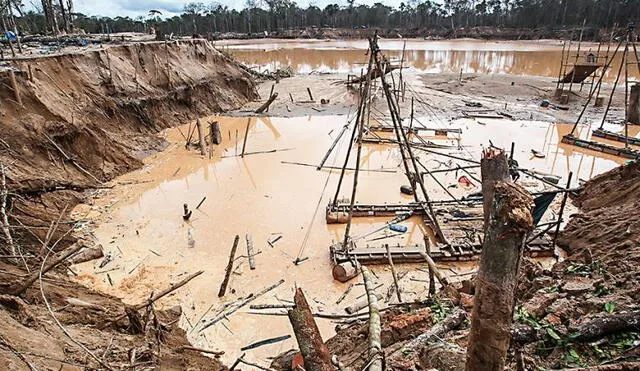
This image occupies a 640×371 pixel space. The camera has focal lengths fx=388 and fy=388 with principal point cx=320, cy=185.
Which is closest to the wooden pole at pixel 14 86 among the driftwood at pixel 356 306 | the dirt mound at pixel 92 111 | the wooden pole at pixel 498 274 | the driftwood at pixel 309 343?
the dirt mound at pixel 92 111

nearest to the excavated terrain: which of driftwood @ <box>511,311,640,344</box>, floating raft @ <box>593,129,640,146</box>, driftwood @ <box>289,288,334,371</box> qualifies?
driftwood @ <box>289,288,334,371</box>

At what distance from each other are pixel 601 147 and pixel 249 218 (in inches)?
551

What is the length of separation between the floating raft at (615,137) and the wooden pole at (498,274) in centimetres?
1669

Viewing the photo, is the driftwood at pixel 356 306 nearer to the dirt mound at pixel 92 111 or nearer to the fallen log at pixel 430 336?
the fallen log at pixel 430 336

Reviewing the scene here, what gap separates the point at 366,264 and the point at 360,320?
2.82 metres

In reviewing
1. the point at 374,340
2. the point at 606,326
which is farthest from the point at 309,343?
the point at 606,326

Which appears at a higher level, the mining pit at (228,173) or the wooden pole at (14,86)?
the wooden pole at (14,86)

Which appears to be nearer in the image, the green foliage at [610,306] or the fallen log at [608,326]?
the fallen log at [608,326]

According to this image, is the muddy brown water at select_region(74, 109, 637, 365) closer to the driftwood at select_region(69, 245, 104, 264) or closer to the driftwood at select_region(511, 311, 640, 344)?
the driftwood at select_region(69, 245, 104, 264)

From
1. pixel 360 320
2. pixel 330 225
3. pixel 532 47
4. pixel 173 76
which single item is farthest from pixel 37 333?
pixel 532 47

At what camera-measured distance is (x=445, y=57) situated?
45562 mm

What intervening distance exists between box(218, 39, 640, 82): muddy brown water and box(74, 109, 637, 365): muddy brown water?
16629 mm

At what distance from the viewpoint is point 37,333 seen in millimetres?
4469

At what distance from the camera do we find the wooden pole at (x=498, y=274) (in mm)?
2291
